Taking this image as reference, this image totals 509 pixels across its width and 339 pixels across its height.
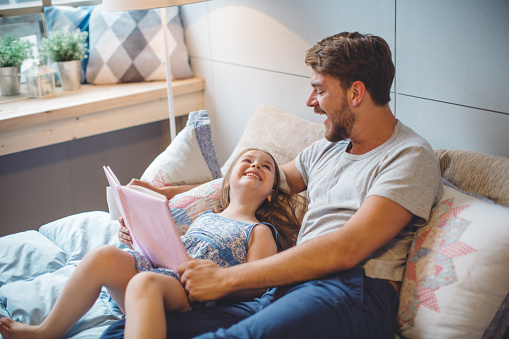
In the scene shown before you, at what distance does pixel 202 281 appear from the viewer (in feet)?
4.59

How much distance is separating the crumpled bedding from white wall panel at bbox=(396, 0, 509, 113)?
3.99ft

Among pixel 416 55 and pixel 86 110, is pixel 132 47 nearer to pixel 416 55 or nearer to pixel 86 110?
pixel 86 110

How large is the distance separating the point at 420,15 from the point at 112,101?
5.37ft

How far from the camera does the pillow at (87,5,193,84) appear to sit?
2934 millimetres

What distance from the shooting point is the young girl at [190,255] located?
130cm

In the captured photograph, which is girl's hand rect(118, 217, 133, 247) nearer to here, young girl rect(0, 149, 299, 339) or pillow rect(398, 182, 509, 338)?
young girl rect(0, 149, 299, 339)

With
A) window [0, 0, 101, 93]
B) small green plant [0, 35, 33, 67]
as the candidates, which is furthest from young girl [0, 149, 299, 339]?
window [0, 0, 101, 93]

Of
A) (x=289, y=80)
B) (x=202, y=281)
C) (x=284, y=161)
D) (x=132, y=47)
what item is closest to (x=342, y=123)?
Answer: (x=284, y=161)

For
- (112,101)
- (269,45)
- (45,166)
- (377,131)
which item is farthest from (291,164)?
(45,166)

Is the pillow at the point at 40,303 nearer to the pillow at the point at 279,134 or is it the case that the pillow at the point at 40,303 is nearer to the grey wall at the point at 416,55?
the pillow at the point at 279,134

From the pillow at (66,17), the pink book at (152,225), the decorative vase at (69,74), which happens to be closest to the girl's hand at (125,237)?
the pink book at (152,225)

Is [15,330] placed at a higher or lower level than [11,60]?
lower

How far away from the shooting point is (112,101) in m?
2.72

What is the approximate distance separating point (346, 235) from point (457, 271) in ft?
0.92
